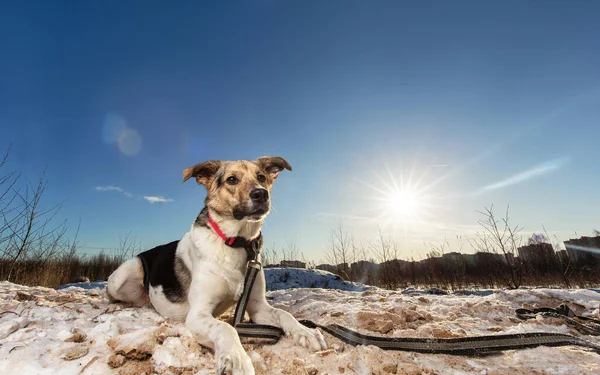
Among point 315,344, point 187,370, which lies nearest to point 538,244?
point 315,344

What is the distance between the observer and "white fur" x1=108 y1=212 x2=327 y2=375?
2.30 m

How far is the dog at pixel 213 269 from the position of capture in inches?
99.1

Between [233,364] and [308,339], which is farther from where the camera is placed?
[308,339]

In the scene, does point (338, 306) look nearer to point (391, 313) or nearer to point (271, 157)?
point (391, 313)

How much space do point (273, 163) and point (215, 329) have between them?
2351 mm

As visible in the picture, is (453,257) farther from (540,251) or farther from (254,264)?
(254,264)

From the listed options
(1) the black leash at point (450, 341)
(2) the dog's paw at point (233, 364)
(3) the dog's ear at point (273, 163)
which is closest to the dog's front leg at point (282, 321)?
(1) the black leash at point (450, 341)

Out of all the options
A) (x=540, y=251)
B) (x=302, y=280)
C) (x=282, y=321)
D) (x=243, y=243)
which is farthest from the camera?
(x=540, y=251)

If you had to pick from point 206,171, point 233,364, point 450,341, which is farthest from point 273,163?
point 450,341

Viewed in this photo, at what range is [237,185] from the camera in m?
3.27

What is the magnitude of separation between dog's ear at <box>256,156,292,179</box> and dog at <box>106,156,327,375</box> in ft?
0.42

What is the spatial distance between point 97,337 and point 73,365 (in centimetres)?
40

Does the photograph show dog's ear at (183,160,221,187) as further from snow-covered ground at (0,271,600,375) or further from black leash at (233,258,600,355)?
black leash at (233,258,600,355)

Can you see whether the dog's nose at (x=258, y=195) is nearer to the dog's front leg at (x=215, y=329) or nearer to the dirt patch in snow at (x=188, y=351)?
the dog's front leg at (x=215, y=329)
